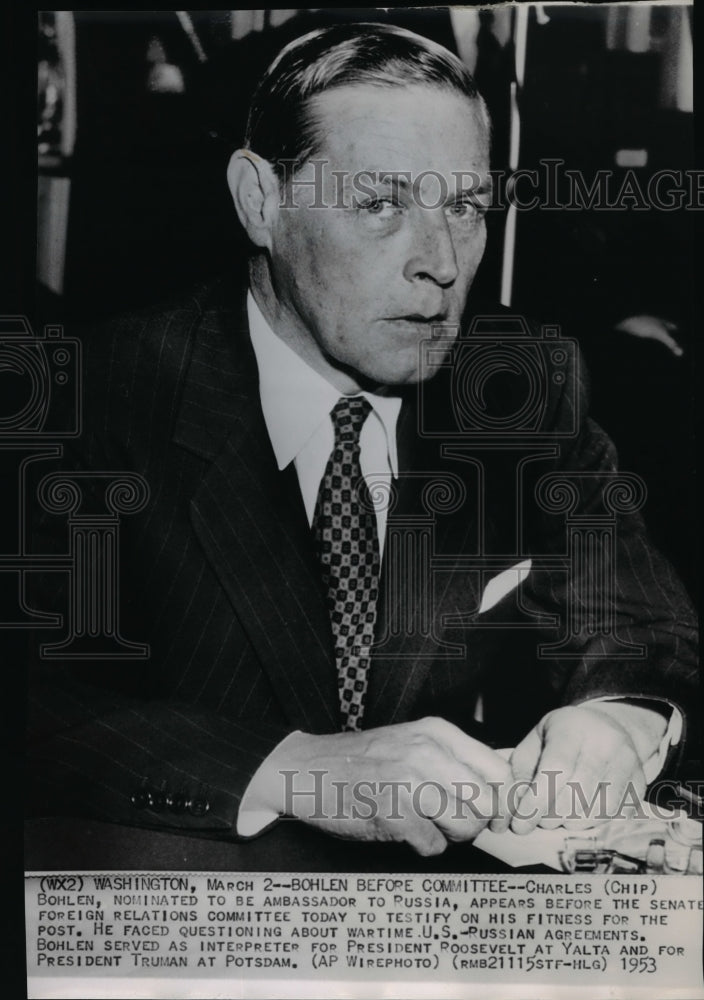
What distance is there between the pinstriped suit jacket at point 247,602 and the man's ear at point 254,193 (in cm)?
14

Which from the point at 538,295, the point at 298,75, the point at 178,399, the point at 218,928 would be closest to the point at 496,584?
the point at 538,295

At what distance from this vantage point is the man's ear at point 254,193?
81.3 inches

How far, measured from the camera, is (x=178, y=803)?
205 cm

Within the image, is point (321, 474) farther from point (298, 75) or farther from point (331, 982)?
point (331, 982)

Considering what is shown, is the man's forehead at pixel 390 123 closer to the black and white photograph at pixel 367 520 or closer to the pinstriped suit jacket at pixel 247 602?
the black and white photograph at pixel 367 520

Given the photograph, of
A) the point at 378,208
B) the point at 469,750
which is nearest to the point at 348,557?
the point at 469,750

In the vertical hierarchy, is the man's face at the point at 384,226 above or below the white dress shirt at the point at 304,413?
above

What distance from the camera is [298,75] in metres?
2.06

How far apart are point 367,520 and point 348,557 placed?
0.26 feet

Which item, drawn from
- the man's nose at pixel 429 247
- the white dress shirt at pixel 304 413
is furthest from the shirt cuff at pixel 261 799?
the man's nose at pixel 429 247

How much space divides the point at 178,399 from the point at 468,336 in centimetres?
58

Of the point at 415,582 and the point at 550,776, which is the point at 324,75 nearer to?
the point at 415,582

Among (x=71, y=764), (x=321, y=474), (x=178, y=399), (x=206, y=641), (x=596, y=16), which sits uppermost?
(x=596, y=16)
